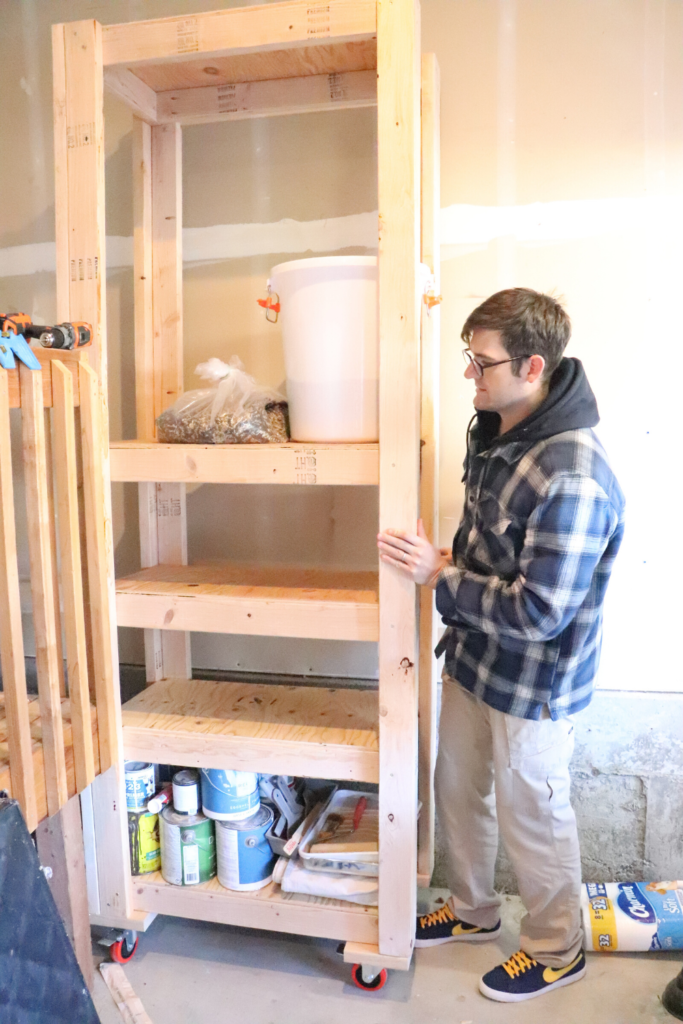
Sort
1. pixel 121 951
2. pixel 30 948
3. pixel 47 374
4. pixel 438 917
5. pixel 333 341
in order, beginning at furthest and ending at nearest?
pixel 438 917, pixel 121 951, pixel 333 341, pixel 47 374, pixel 30 948

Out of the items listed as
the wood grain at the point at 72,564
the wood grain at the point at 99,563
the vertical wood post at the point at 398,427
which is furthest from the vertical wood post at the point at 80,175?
the vertical wood post at the point at 398,427

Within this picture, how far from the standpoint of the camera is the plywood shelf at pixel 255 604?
5.01 feet

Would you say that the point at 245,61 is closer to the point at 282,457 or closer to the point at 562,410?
the point at 282,457

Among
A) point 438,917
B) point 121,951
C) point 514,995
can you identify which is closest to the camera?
point 514,995

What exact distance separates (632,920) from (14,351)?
1.92 meters

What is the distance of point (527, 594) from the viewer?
4.72 feet

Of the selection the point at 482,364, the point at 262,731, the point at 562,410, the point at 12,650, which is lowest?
the point at 262,731

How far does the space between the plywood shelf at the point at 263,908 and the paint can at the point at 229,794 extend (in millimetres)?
179

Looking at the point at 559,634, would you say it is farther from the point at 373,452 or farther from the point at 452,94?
the point at 452,94

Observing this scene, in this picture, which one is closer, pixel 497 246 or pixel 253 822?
pixel 253 822

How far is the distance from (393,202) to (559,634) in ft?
3.18

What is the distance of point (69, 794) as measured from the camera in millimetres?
1510

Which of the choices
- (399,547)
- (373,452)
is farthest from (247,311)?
(399,547)

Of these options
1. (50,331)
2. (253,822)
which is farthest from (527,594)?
(50,331)
